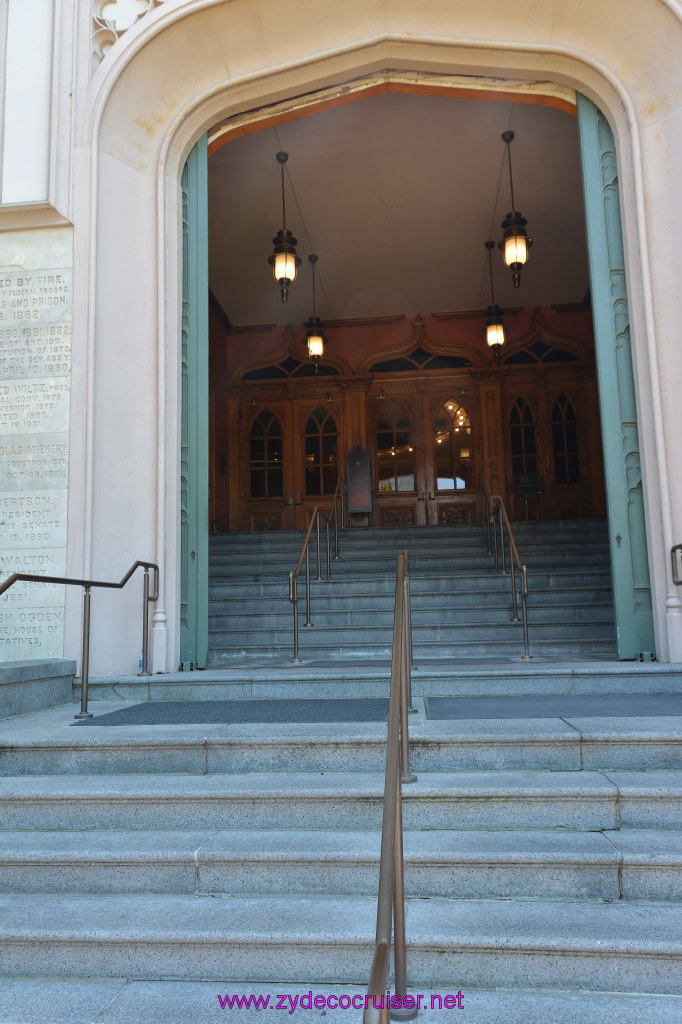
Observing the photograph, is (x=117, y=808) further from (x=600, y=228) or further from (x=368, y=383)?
(x=368, y=383)

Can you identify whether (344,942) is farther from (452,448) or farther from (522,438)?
(522,438)

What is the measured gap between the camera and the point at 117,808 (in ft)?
11.0

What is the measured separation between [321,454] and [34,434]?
29.0ft

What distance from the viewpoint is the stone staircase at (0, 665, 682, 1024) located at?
95.2 inches

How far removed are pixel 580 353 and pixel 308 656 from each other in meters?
9.43

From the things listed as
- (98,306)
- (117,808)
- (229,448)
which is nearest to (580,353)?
(229,448)

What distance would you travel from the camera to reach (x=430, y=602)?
7609mm

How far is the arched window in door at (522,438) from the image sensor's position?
14.0 metres

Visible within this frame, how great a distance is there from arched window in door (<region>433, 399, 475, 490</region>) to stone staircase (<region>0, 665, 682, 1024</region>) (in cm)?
1035

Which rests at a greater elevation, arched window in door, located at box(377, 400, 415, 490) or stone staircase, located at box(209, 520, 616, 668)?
arched window in door, located at box(377, 400, 415, 490)

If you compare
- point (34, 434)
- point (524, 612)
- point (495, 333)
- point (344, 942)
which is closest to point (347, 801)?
point (344, 942)

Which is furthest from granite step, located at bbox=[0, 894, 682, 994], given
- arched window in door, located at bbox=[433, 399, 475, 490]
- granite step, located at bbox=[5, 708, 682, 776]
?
arched window in door, located at bbox=[433, 399, 475, 490]

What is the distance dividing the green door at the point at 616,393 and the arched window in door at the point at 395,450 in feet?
26.1

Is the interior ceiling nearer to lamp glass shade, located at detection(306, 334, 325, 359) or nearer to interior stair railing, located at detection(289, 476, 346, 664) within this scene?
lamp glass shade, located at detection(306, 334, 325, 359)
